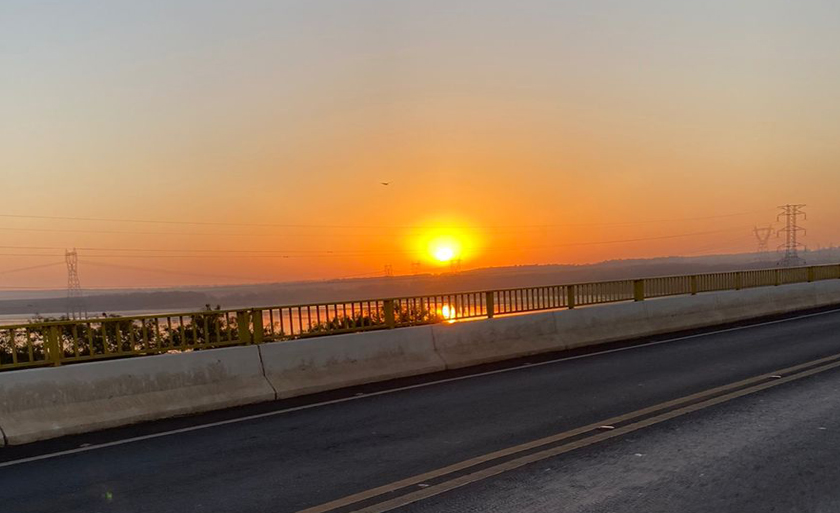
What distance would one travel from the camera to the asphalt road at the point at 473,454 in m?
4.93

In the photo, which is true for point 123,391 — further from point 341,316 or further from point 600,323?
point 600,323

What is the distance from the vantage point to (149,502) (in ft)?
17.1

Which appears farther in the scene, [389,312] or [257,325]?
[389,312]

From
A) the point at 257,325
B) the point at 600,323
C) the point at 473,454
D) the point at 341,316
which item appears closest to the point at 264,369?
the point at 257,325

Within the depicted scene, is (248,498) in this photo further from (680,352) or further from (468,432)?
(680,352)

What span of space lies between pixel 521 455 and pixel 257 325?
5.57 m

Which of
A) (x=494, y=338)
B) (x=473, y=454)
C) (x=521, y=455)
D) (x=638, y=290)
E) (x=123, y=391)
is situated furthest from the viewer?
(x=638, y=290)

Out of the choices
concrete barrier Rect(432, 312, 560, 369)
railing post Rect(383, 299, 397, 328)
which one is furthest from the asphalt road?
railing post Rect(383, 299, 397, 328)

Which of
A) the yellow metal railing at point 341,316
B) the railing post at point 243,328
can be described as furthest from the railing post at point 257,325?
the railing post at point 243,328

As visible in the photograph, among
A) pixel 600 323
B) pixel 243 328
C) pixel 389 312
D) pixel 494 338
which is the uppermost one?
pixel 243 328

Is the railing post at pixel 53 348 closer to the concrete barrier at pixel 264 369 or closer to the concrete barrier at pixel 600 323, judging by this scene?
the concrete barrier at pixel 264 369

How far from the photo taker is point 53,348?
8.45 metres

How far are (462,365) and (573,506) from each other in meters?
7.20

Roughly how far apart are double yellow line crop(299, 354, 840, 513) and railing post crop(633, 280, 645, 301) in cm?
786
